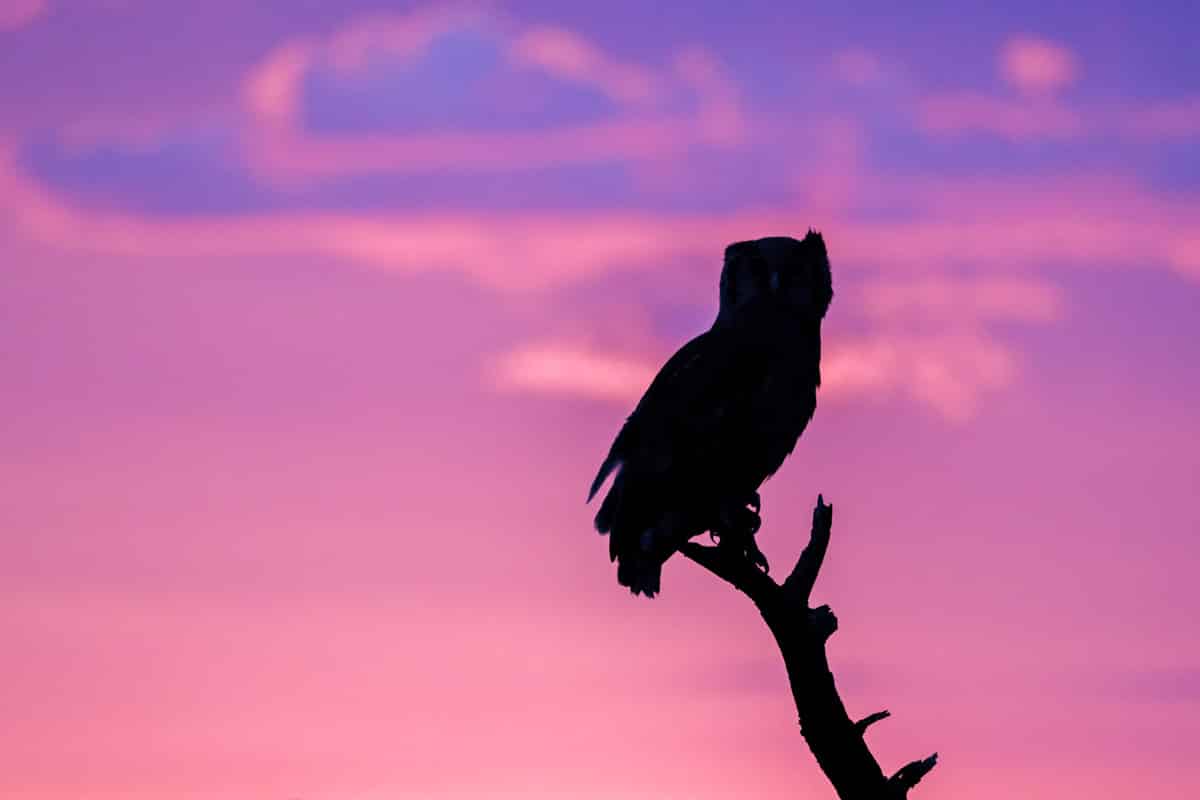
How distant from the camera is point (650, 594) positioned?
10766mm

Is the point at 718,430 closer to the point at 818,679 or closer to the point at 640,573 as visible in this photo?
the point at 640,573

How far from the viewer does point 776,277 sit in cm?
1297

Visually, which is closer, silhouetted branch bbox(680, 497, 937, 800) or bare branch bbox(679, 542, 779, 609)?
silhouetted branch bbox(680, 497, 937, 800)

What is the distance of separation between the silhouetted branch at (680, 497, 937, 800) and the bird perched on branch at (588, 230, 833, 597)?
1.11 metres

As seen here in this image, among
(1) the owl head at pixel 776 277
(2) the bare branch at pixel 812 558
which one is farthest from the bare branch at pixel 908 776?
(1) the owl head at pixel 776 277

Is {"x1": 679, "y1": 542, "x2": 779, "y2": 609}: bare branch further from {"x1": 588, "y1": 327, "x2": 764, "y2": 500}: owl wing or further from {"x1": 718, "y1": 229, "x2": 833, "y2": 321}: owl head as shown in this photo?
{"x1": 718, "y1": 229, "x2": 833, "y2": 321}: owl head

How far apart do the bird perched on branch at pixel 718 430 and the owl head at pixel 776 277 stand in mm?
14

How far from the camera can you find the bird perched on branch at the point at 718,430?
1097 cm

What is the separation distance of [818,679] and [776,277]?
15.1 ft

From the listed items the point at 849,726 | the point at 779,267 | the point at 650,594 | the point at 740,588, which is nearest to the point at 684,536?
the point at 650,594

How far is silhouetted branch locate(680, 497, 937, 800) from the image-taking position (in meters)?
9.08

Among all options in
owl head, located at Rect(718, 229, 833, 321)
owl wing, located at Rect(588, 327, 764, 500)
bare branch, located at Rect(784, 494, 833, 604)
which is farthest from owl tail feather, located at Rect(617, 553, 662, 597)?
owl head, located at Rect(718, 229, 833, 321)

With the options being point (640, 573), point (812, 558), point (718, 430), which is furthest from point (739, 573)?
point (718, 430)

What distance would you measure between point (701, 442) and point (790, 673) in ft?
8.41
